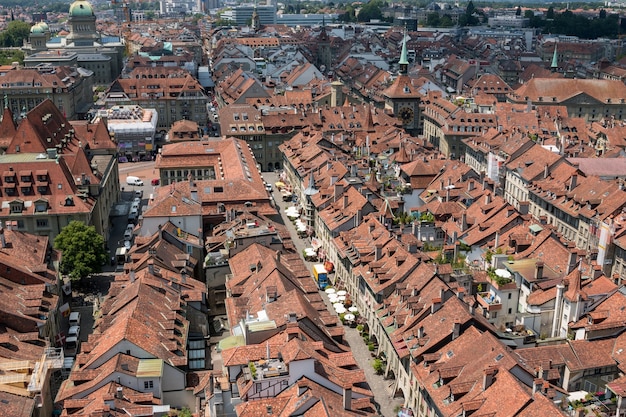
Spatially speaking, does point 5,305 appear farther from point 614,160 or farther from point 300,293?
point 614,160

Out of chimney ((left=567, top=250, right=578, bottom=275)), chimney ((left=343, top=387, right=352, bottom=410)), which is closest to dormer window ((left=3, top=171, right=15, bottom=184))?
chimney ((left=343, top=387, right=352, bottom=410))

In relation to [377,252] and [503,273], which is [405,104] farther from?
[503,273]

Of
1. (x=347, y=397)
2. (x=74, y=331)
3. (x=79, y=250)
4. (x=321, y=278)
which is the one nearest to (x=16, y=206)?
(x=79, y=250)

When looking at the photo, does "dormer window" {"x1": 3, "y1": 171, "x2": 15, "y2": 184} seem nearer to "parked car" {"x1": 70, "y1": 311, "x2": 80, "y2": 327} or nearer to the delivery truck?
"parked car" {"x1": 70, "y1": 311, "x2": 80, "y2": 327}

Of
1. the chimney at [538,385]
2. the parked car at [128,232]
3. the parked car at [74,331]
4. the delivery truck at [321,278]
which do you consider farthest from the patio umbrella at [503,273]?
the parked car at [128,232]

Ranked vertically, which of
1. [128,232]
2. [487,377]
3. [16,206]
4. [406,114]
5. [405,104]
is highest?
[405,104]
